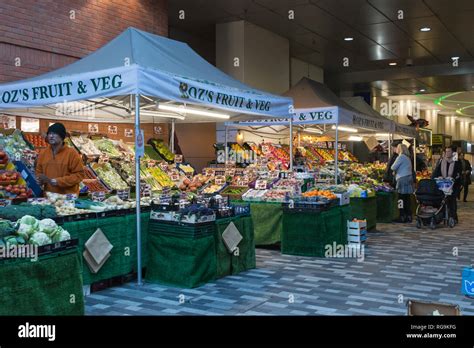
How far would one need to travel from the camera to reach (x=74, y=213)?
5027 mm

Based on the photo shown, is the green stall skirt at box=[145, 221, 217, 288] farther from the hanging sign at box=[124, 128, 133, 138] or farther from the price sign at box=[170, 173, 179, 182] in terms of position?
the hanging sign at box=[124, 128, 133, 138]

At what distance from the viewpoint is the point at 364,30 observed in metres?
13.4

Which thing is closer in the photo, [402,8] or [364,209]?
[364,209]

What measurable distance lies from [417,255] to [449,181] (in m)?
3.58

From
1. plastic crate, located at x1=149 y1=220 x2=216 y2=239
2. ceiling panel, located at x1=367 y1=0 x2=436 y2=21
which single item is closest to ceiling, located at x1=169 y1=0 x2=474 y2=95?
ceiling panel, located at x1=367 y1=0 x2=436 y2=21

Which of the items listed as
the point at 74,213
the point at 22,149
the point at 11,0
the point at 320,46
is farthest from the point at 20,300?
the point at 320,46

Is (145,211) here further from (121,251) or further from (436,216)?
(436,216)

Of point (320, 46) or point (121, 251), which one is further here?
point (320, 46)

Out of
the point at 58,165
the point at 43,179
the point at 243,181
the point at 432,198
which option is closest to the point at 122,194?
the point at 58,165

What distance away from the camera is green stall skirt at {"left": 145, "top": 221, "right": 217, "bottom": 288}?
5375 millimetres

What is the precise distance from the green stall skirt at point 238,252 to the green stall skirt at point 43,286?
2.07 meters

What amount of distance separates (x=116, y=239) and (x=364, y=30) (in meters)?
10.2

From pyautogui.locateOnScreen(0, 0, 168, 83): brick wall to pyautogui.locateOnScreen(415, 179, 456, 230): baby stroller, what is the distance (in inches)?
258

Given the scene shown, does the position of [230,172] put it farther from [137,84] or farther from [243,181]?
[137,84]
